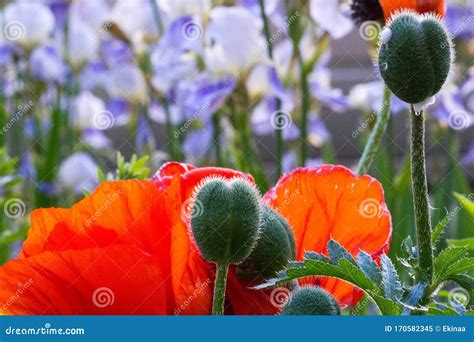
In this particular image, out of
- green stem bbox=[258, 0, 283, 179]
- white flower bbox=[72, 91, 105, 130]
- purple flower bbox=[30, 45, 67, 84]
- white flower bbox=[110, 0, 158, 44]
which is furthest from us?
white flower bbox=[72, 91, 105, 130]

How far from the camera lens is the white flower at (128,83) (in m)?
1.09

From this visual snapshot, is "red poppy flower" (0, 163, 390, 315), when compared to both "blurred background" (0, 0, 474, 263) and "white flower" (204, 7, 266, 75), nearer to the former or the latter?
"blurred background" (0, 0, 474, 263)

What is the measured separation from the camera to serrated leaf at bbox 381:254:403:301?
0.76 feet

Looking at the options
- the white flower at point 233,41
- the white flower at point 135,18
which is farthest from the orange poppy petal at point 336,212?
the white flower at point 135,18

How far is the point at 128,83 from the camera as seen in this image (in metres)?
1.11

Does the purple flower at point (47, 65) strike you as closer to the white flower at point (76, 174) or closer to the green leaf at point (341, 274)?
the white flower at point (76, 174)

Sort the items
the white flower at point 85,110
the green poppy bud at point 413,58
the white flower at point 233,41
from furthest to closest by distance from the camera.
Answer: the white flower at point 85,110 → the white flower at point 233,41 → the green poppy bud at point 413,58

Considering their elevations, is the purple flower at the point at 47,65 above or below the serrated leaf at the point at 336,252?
above

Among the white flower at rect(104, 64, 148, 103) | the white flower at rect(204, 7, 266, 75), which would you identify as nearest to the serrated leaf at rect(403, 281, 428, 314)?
the white flower at rect(204, 7, 266, 75)

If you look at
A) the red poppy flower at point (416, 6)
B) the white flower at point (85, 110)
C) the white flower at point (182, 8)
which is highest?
the white flower at point (182, 8)

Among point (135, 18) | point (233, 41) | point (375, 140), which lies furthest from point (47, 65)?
point (375, 140)

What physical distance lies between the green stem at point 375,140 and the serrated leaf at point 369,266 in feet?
0.21

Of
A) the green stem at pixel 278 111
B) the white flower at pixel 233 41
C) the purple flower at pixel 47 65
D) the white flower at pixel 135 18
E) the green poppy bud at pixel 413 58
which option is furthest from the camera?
the purple flower at pixel 47 65

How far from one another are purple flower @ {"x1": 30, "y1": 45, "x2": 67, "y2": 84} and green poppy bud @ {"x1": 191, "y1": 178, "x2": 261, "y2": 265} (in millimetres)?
862
